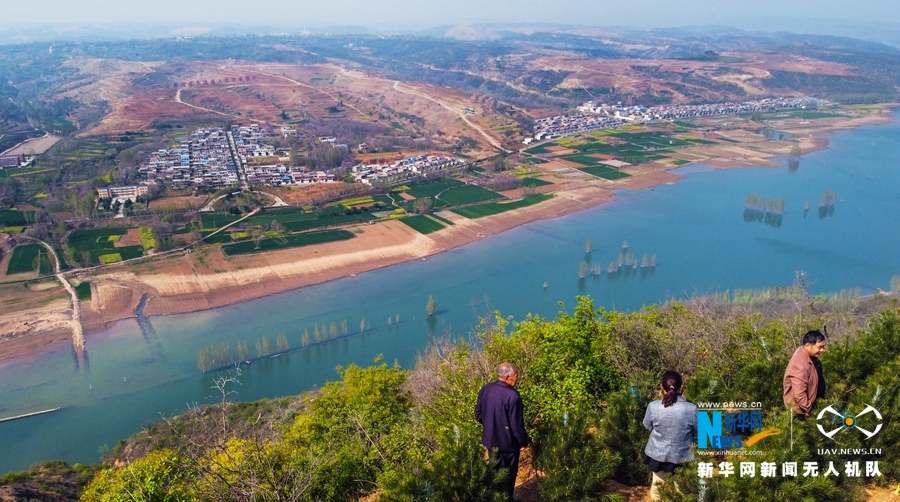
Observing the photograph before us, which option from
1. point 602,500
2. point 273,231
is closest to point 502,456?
point 602,500

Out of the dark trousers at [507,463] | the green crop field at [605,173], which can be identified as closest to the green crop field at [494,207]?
the green crop field at [605,173]

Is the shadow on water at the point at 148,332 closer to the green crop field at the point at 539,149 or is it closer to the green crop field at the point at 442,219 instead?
the green crop field at the point at 442,219

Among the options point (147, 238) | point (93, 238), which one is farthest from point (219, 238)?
point (93, 238)

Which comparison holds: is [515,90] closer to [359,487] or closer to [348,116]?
[348,116]

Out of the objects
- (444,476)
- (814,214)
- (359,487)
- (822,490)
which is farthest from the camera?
(814,214)

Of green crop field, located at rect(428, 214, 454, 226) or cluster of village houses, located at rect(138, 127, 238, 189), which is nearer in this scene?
green crop field, located at rect(428, 214, 454, 226)

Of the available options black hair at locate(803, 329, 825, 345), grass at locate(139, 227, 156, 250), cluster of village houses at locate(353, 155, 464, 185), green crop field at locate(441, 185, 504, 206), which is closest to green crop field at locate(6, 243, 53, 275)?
grass at locate(139, 227, 156, 250)

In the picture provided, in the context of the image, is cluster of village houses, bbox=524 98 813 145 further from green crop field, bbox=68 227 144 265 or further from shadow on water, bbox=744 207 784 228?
green crop field, bbox=68 227 144 265
